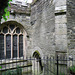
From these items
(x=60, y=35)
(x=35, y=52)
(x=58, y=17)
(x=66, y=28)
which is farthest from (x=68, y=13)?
(x=35, y=52)

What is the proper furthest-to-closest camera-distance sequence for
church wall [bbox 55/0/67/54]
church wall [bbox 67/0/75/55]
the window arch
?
the window arch < church wall [bbox 67/0/75/55] < church wall [bbox 55/0/67/54]

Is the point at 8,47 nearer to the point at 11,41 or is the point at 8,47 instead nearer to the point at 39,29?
the point at 11,41

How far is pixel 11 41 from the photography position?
17.2 feet

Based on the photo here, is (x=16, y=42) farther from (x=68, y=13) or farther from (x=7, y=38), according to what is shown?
(x=68, y=13)

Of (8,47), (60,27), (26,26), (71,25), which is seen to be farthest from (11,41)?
(71,25)

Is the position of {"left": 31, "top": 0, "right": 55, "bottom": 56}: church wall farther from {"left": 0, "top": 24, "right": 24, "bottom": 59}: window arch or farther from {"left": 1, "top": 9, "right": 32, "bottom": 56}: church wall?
{"left": 0, "top": 24, "right": 24, "bottom": 59}: window arch

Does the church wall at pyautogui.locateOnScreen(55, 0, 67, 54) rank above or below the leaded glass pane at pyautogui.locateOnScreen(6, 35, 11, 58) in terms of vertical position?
above

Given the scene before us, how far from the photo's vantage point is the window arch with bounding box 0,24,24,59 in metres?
5.05

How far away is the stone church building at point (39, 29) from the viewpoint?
3.12 meters

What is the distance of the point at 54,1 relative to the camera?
3.33 meters

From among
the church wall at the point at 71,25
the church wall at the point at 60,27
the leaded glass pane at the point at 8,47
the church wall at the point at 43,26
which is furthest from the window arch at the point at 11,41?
the church wall at the point at 71,25

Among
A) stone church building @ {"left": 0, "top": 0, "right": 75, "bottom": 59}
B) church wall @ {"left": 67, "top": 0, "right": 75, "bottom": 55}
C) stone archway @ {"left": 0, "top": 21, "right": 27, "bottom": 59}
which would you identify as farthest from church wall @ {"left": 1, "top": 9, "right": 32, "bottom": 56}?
church wall @ {"left": 67, "top": 0, "right": 75, "bottom": 55}

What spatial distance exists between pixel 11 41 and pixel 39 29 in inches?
89.3

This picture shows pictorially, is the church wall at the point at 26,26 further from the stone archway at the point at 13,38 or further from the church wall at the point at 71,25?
the church wall at the point at 71,25
